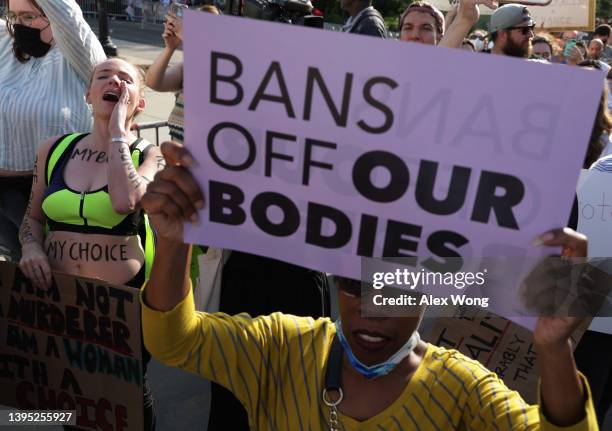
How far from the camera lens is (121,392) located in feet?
8.17

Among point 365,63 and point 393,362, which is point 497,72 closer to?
point 365,63

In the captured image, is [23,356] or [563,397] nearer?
[563,397]

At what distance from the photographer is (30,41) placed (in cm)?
327

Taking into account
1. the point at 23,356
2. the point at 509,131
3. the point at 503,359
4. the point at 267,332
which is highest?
the point at 509,131

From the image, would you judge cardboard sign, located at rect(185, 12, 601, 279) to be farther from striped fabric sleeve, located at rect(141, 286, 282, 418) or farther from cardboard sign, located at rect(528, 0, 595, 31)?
cardboard sign, located at rect(528, 0, 595, 31)

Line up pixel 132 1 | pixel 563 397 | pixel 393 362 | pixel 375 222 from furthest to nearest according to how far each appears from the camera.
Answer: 1. pixel 132 1
2. pixel 393 362
3. pixel 375 222
4. pixel 563 397

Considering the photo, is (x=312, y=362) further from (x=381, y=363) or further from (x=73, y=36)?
(x=73, y=36)

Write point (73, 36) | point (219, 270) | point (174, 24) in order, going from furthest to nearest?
1. point (174, 24)
2. point (73, 36)
3. point (219, 270)

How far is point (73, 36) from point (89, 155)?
0.73m

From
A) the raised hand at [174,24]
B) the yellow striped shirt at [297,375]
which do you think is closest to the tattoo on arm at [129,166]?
the yellow striped shirt at [297,375]

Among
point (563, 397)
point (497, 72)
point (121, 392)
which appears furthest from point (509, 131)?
point (121, 392)

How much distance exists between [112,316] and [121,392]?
1.01 feet

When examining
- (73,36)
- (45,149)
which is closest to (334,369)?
(45,149)

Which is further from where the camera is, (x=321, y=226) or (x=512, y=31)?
(x=512, y=31)
